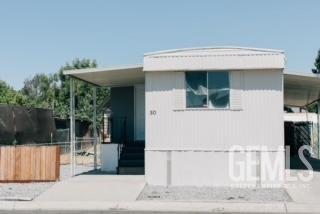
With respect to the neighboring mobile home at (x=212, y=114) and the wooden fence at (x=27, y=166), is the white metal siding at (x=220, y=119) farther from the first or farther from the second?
the wooden fence at (x=27, y=166)

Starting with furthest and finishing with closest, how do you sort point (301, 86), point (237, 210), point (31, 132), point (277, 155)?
1. point (31, 132)
2. point (301, 86)
3. point (277, 155)
4. point (237, 210)

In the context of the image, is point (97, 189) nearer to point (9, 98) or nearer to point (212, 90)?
point (212, 90)

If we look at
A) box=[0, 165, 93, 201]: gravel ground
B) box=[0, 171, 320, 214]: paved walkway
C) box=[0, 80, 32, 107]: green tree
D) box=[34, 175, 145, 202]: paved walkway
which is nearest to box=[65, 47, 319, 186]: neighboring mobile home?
box=[34, 175, 145, 202]: paved walkway

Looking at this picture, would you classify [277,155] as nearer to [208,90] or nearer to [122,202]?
[208,90]

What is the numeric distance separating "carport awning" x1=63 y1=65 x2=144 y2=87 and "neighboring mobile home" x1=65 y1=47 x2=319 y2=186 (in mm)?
814

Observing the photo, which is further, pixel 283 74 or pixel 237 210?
pixel 283 74

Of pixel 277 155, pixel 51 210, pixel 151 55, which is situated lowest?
pixel 51 210

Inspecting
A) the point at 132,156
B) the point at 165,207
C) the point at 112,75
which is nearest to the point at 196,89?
the point at 112,75

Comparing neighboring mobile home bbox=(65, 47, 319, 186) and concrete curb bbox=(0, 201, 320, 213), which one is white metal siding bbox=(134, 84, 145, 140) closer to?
neighboring mobile home bbox=(65, 47, 319, 186)

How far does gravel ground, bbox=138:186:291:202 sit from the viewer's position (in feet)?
41.1

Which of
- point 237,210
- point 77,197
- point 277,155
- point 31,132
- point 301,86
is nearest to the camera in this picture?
point 237,210

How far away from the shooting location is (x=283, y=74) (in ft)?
49.7

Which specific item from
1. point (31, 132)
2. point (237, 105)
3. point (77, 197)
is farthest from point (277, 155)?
point (31, 132)

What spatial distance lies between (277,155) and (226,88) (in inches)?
94.7
